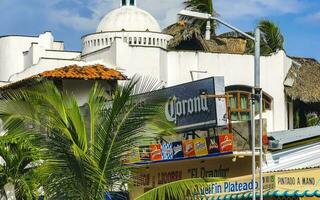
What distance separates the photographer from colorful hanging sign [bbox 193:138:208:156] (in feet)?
83.0

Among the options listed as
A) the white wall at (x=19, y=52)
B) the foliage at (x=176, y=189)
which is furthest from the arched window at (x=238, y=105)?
the white wall at (x=19, y=52)

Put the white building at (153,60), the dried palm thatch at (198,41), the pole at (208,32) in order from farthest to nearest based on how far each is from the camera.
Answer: the pole at (208,32), the dried palm thatch at (198,41), the white building at (153,60)

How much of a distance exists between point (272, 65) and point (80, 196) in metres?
21.8

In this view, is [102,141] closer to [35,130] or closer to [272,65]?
[35,130]

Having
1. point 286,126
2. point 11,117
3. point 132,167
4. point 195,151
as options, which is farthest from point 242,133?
point 286,126

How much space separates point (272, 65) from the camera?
38.3m

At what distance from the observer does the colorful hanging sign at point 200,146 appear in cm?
2530

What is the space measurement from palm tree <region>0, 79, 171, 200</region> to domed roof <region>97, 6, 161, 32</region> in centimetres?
2107

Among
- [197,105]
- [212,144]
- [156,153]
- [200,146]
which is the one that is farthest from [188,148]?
[197,105]

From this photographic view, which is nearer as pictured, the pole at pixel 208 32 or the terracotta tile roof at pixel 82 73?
the terracotta tile roof at pixel 82 73

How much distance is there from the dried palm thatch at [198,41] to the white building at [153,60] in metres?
1.10

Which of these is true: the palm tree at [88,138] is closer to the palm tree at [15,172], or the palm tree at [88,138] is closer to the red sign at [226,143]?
the red sign at [226,143]

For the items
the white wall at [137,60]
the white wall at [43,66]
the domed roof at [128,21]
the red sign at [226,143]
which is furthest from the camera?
the domed roof at [128,21]

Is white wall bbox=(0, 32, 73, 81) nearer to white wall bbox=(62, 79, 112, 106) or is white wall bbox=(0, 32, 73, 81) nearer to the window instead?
white wall bbox=(62, 79, 112, 106)
